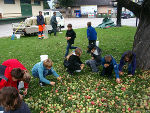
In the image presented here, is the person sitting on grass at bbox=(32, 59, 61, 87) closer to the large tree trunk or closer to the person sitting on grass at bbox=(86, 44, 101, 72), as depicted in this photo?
the person sitting on grass at bbox=(86, 44, 101, 72)

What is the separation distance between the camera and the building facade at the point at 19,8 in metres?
27.9

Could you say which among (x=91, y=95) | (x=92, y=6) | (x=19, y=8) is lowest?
(x=91, y=95)

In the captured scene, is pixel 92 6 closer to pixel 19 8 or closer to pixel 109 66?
pixel 19 8

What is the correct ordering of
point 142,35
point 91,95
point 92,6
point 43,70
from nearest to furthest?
point 91,95, point 43,70, point 142,35, point 92,6

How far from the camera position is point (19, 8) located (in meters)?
31.3

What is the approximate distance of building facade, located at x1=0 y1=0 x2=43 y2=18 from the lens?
27.9 metres

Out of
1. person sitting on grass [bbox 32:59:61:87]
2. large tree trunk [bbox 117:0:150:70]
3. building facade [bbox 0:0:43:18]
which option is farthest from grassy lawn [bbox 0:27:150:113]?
building facade [bbox 0:0:43:18]

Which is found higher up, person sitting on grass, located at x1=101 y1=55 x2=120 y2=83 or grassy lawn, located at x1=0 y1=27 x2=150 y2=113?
person sitting on grass, located at x1=101 y1=55 x2=120 y2=83

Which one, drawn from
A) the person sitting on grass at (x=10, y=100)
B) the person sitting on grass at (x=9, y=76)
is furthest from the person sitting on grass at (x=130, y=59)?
the person sitting on grass at (x=10, y=100)

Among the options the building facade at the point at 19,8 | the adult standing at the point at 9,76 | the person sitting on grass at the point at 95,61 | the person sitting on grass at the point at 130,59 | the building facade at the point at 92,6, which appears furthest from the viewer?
the building facade at the point at 92,6

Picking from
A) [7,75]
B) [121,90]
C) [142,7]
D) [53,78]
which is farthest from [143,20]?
[7,75]

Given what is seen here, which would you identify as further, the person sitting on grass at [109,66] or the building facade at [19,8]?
the building facade at [19,8]

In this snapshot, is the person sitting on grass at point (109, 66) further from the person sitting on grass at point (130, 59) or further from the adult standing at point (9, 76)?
the adult standing at point (9, 76)

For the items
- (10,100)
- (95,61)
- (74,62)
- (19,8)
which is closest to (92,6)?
(19,8)
